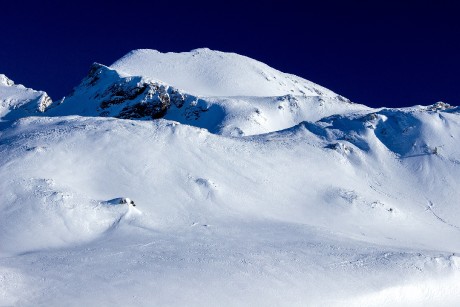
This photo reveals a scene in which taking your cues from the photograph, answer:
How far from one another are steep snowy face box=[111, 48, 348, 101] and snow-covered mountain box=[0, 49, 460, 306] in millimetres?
44453

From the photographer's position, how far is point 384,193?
42.6 metres

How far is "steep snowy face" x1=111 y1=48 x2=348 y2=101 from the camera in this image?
96469mm

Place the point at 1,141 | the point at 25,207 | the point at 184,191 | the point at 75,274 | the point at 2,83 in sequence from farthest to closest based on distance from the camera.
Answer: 1. the point at 2,83
2. the point at 1,141
3. the point at 184,191
4. the point at 25,207
5. the point at 75,274

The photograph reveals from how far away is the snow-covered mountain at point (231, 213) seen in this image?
2422cm

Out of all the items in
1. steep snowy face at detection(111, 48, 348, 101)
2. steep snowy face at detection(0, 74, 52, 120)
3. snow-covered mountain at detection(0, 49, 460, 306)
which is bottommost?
snow-covered mountain at detection(0, 49, 460, 306)

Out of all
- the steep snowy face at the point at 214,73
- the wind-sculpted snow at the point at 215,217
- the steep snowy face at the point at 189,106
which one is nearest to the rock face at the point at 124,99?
the steep snowy face at the point at 189,106

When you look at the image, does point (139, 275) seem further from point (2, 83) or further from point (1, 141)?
point (2, 83)

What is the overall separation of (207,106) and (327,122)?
2665cm

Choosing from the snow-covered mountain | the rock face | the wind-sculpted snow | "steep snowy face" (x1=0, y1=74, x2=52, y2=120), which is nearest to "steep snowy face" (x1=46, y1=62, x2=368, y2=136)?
the rock face

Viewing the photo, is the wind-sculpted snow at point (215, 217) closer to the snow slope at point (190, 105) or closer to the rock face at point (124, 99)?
the snow slope at point (190, 105)

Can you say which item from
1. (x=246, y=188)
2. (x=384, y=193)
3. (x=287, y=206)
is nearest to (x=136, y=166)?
(x=246, y=188)

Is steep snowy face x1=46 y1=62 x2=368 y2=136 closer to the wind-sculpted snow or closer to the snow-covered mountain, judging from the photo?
the snow-covered mountain

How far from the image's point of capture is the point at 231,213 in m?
35.1

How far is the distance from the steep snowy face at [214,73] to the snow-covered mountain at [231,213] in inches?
1750
